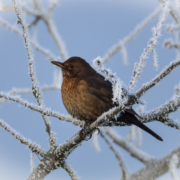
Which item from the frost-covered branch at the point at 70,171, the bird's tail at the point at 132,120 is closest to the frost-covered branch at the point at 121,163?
the bird's tail at the point at 132,120

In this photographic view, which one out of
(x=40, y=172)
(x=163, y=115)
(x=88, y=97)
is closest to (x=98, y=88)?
(x=88, y=97)

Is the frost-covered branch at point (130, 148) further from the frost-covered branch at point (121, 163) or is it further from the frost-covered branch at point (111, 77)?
the frost-covered branch at point (111, 77)

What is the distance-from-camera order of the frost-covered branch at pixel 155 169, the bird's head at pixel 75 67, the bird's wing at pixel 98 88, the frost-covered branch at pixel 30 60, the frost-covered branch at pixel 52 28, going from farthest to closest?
1. the frost-covered branch at pixel 52 28
2. the bird's head at pixel 75 67
3. the bird's wing at pixel 98 88
4. the frost-covered branch at pixel 30 60
5. the frost-covered branch at pixel 155 169

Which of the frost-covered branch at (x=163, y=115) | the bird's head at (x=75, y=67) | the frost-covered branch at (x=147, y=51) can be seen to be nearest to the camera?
the frost-covered branch at (x=147, y=51)

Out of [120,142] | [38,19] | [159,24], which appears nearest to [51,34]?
[38,19]

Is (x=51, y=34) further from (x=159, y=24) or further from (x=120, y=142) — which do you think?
(x=159, y=24)

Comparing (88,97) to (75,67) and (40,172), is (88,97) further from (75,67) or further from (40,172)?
(40,172)

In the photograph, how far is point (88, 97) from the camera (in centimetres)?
422

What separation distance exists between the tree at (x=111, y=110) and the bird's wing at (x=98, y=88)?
1.30ft

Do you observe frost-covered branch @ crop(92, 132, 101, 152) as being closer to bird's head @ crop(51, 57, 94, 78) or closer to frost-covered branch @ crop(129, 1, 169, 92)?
bird's head @ crop(51, 57, 94, 78)

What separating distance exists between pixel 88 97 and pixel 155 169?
6.42 ft

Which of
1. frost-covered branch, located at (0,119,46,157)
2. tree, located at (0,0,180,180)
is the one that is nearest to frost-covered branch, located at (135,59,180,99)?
tree, located at (0,0,180,180)

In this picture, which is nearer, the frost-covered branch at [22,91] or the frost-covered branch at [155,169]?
the frost-covered branch at [155,169]

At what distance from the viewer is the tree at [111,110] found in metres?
2.38
